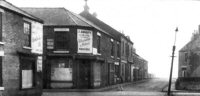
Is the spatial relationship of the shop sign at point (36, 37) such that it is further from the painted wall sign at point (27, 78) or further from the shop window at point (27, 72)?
the painted wall sign at point (27, 78)

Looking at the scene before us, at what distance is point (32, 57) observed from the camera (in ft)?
67.9

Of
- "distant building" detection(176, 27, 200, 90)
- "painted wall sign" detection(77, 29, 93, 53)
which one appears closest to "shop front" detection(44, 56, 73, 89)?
"painted wall sign" detection(77, 29, 93, 53)

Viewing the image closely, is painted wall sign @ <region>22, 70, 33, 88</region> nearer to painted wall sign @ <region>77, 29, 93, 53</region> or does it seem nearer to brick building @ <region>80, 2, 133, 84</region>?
painted wall sign @ <region>77, 29, 93, 53</region>

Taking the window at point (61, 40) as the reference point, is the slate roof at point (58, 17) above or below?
above

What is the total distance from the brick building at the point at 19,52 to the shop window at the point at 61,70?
22.8ft

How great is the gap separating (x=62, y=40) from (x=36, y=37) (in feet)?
26.2

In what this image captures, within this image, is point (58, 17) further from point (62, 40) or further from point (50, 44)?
point (50, 44)

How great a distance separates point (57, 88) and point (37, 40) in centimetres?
841

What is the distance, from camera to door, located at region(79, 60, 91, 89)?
2986cm

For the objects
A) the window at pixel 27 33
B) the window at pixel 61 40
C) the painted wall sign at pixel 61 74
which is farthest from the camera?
the window at pixel 61 40

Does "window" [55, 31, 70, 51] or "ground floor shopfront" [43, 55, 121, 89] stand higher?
"window" [55, 31, 70, 51]

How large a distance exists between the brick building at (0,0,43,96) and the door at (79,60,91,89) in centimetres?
823

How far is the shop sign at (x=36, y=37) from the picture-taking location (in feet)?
68.7

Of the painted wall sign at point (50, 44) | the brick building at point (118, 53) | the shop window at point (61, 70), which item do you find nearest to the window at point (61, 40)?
the painted wall sign at point (50, 44)
